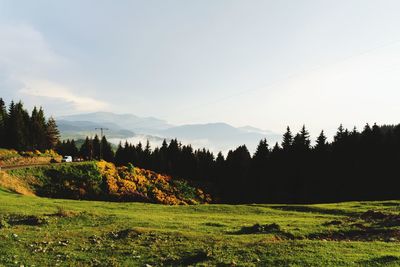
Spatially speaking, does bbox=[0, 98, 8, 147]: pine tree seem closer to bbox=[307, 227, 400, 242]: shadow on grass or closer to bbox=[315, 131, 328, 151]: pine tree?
bbox=[315, 131, 328, 151]: pine tree

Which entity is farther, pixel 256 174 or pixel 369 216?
pixel 256 174

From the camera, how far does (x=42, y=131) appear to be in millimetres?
111688

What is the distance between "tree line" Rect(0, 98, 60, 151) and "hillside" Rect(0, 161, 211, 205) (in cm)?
3371

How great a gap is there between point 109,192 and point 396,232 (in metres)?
57.4

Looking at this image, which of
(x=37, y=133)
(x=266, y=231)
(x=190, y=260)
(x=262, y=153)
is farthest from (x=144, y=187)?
(x=190, y=260)

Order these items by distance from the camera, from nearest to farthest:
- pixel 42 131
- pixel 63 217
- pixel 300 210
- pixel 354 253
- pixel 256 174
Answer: pixel 354 253
pixel 63 217
pixel 300 210
pixel 256 174
pixel 42 131

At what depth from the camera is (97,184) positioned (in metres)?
74.0

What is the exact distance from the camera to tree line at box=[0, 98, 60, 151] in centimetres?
10056

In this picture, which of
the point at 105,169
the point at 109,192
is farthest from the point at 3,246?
the point at 105,169

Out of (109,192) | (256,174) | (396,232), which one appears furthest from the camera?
(256,174)

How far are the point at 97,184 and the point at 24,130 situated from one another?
44403mm

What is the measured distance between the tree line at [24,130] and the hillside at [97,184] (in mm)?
33707

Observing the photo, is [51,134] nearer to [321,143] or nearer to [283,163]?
[283,163]

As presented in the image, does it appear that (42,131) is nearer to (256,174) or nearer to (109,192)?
(109,192)
